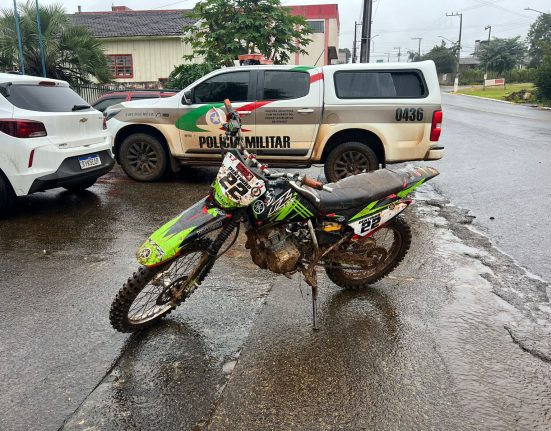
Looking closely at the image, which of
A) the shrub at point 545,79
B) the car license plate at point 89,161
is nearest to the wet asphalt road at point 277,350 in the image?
the car license plate at point 89,161

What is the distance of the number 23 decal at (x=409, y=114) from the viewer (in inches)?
288

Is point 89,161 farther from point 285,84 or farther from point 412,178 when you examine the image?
point 412,178

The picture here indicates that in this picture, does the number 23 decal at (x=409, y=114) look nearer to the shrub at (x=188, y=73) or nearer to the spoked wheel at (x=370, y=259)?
the spoked wheel at (x=370, y=259)

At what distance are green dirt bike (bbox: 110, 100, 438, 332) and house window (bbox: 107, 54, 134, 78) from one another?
24483mm

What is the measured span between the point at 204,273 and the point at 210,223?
0.51 meters

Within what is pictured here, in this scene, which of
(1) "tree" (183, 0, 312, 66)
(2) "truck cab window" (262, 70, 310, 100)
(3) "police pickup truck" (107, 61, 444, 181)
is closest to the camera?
(3) "police pickup truck" (107, 61, 444, 181)

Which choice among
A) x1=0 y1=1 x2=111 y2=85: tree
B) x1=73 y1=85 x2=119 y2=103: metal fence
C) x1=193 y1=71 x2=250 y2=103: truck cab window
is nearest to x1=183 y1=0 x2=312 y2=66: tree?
x1=0 y1=1 x2=111 y2=85: tree

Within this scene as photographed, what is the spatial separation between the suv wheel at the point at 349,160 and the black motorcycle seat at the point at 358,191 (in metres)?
3.50

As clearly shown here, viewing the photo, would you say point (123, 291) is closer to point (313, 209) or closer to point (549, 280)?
point (313, 209)

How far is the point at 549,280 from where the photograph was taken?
4496 mm

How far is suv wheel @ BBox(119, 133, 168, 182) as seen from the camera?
324 inches

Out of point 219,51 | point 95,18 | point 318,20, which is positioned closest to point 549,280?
point 219,51

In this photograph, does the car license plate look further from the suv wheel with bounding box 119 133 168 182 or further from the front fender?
the front fender

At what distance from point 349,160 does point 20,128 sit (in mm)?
4629
